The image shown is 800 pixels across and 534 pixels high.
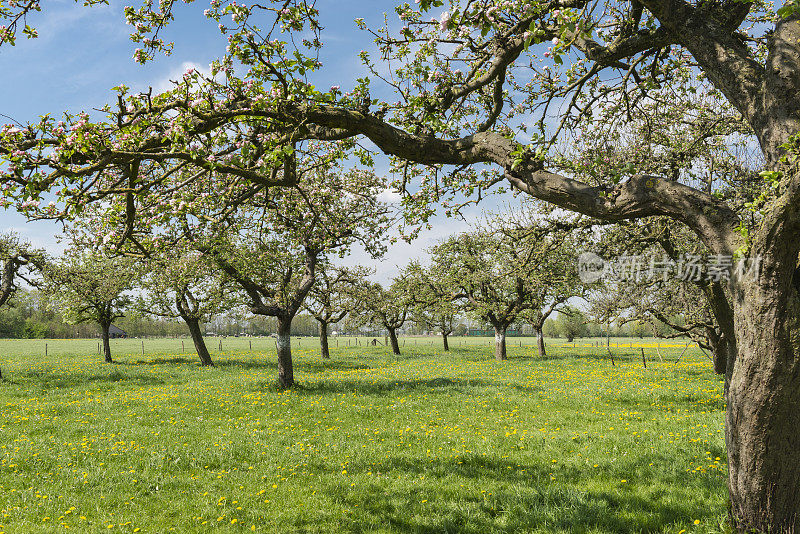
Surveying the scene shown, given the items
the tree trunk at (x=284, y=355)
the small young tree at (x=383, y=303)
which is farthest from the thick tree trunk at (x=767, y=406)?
the small young tree at (x=383, y=303)

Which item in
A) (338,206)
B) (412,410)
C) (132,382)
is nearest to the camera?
(412,410)

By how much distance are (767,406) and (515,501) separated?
3828mm

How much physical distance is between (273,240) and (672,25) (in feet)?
59.1

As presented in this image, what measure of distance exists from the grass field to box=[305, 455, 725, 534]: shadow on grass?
3cm

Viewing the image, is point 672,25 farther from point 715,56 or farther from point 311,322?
point 311,322

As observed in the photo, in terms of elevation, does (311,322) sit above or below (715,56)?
below

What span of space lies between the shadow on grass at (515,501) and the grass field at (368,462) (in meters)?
0.03

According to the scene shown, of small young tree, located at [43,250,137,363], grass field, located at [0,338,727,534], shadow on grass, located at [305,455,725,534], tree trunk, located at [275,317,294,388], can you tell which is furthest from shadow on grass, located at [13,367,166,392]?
shadow on grass, located at [305,455,725,534]

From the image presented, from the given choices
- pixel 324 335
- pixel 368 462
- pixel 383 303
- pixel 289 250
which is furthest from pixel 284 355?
pixel 383 303

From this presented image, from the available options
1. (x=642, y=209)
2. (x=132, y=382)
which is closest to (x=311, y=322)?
(x=132, y=382)

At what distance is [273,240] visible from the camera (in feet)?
68.0

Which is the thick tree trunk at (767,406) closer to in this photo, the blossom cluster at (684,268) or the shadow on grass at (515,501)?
the blossom cluster at (684,268)

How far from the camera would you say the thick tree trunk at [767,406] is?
473 centimetres

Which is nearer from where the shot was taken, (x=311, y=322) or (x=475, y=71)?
(x=475, y=71)
